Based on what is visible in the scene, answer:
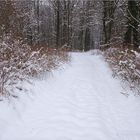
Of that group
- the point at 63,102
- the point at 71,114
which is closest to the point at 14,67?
the point at 63,102

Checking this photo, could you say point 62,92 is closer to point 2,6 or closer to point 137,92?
point 137,92

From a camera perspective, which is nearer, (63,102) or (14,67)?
(14,67)

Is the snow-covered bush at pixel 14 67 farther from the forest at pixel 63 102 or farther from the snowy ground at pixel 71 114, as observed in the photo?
the snowy ground at pixel 71 114

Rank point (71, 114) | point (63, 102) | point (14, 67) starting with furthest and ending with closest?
point (63, 102), point (14, 67), point (71, 114)

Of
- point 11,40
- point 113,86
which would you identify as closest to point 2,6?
point 11,40

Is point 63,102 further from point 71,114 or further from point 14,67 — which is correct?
point 14,67

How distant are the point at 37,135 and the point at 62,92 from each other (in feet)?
10.7

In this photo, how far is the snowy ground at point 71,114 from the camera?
523 cm

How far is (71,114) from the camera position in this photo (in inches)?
249

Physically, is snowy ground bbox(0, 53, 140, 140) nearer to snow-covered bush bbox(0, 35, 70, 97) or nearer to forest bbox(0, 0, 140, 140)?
forest bbox(0, 0, 140, 140)

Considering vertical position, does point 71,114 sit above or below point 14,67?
below

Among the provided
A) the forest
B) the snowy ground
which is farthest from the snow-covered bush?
the snowy ground

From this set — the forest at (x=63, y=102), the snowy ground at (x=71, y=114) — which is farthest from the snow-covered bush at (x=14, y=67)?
the snowy ground at (x=71, y=114)

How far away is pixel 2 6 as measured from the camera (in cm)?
1386
